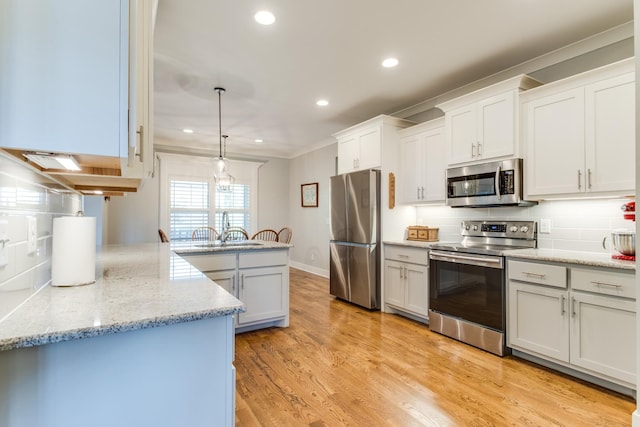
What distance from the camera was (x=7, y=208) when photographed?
2.98 feet

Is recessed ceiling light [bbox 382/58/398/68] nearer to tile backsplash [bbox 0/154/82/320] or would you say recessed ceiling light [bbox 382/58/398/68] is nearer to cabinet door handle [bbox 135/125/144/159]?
cabinet door handle [bbox 135/125/144/159]

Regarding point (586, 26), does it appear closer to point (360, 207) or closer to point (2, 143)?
point (360, 207)

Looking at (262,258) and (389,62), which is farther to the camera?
(262,258)

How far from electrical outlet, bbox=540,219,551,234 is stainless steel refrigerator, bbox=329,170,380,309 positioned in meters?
1.63

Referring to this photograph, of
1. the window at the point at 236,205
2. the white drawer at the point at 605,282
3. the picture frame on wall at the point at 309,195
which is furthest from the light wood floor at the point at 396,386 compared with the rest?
the window at the point at 236,205

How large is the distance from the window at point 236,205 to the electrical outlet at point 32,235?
5.39 meters

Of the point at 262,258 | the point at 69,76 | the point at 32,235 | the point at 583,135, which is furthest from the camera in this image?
the point at 262,258

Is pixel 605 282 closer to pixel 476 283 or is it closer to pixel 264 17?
pixel 476 283

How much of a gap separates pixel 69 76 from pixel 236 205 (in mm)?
6035

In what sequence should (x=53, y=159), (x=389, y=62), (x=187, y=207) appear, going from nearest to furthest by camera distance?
(x=53, y=159), (x=389, y=62), (x=187, y=207)

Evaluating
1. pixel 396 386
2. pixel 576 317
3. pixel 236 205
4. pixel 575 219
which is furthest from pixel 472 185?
pixel 236 205

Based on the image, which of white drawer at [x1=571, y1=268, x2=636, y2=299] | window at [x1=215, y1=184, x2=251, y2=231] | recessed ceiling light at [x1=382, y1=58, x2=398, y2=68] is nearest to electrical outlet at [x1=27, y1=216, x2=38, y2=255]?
recessed ceiling light at [x1=382, y1=58, x2=398, y2=68]

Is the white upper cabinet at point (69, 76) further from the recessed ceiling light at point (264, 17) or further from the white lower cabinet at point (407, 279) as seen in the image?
the white lower cabinet at point (407, 279)

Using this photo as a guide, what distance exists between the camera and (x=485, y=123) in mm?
2953
